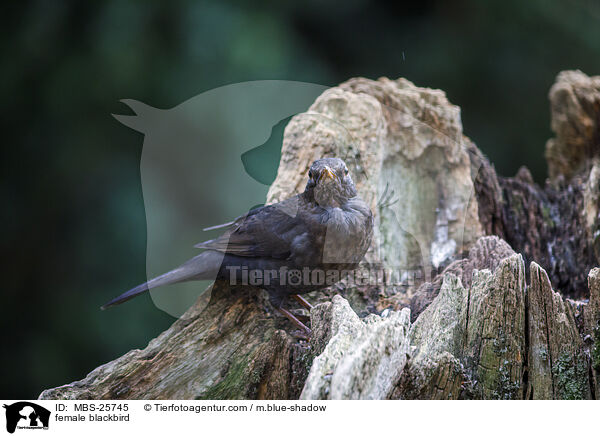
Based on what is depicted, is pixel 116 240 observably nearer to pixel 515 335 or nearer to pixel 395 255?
pixel 395 255

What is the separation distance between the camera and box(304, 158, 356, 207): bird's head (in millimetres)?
2801

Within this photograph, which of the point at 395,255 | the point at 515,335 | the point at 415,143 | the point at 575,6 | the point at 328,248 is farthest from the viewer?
the point at 575,6

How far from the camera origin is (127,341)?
390 centimetres

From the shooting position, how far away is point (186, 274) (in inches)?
115

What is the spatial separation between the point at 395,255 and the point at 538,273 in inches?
52.7

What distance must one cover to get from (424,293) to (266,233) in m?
0.89

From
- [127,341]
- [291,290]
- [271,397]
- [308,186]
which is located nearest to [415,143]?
[308,186]

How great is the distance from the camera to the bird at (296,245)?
279 cm

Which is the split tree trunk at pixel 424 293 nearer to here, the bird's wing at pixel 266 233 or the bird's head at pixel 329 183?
the bird's wing at pixel 266 233

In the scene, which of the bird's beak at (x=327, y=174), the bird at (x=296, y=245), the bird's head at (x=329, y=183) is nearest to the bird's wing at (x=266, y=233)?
the bird at (x=296, y=245)

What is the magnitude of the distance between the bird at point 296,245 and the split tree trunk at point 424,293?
0.13 metres
